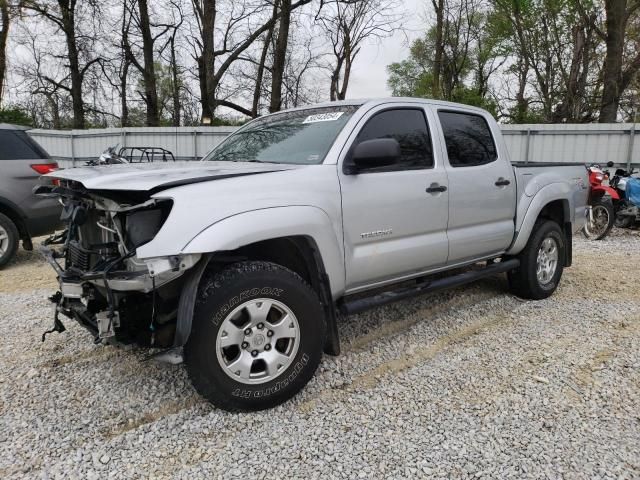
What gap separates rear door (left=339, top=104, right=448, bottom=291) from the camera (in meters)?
3.25

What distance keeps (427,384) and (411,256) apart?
0.94 metres

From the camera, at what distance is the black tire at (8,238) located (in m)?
6.23

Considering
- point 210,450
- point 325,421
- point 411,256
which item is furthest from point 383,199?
point 210,450

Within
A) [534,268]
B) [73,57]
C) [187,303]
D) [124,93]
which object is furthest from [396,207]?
[124,93]

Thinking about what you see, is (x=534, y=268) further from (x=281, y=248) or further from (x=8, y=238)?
(x=8, y=238)

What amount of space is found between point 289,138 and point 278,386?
185 centimetres

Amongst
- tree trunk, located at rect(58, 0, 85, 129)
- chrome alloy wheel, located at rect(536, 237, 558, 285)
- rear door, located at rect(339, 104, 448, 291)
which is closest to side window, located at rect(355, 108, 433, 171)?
rear door, located at rect(339, 104, 448, 291)

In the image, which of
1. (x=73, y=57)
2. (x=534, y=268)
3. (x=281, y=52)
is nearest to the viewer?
(x=534, y=268)

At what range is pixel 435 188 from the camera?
3.73m

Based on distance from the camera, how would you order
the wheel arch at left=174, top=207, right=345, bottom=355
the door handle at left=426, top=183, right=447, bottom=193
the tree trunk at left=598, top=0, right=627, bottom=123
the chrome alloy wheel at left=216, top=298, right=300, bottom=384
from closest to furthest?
the wheel arch at left=174, top=207, right=345, bottom=355
the chrome alloy wheel at left=216, top=298, right=300, bottom=384
the door handle at left=426, top=183, right=447, bottom=193
the tree trunk at left=598, top=0, right=627, bottom=123

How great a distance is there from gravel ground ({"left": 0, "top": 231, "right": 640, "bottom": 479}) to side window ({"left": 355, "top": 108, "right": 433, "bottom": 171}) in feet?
4.78

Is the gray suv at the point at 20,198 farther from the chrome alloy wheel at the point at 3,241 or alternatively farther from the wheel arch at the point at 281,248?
the wheel arch at the point at 281,248

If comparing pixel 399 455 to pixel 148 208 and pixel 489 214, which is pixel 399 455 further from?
pixel 489 214

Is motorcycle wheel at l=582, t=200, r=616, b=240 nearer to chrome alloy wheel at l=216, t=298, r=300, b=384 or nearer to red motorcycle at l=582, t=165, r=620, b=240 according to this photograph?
red motorcycle at l=582, t=165, r=620, b=240
